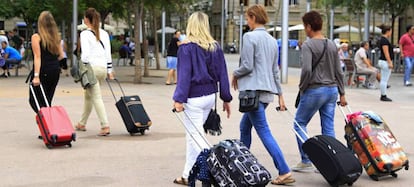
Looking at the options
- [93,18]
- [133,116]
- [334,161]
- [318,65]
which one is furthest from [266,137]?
[93,18]

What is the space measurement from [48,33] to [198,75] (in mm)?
3417

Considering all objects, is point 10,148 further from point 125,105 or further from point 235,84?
point 235,84

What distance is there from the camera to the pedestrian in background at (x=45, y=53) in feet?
29.0

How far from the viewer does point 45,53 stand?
8945 millimetres

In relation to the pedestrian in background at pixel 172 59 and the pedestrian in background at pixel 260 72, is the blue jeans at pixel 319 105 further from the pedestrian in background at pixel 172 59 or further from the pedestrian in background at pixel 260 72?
the pedestrian in background at pixel 172 59

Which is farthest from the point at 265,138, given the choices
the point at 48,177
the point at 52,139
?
the point at 52,139

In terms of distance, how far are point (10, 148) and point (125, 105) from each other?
1.80m

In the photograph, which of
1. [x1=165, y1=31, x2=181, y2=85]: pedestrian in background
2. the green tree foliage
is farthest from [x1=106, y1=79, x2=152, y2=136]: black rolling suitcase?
the green tree foliage

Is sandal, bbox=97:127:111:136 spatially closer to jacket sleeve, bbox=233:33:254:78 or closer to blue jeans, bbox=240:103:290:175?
blue jeans, bbox=240:103:290:175

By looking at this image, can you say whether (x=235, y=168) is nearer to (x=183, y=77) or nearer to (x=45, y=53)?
(x=183, y=77)

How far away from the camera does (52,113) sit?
854cm

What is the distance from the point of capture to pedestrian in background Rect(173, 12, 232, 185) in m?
6.20

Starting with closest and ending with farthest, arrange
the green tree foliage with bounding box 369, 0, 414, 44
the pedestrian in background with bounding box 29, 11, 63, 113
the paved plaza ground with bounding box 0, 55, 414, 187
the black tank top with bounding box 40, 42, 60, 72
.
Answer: the paved plaza ground with bounding box 0, 55, 414, 187, the pedestrian in background with bounding box 29, 11, 63, 113, the black tank top with bounding box 40, 42, 60, 72, the green tree foliage with bounding box 369, 0, 414, 44

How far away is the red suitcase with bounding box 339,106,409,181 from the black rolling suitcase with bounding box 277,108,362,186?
0.49 meters
